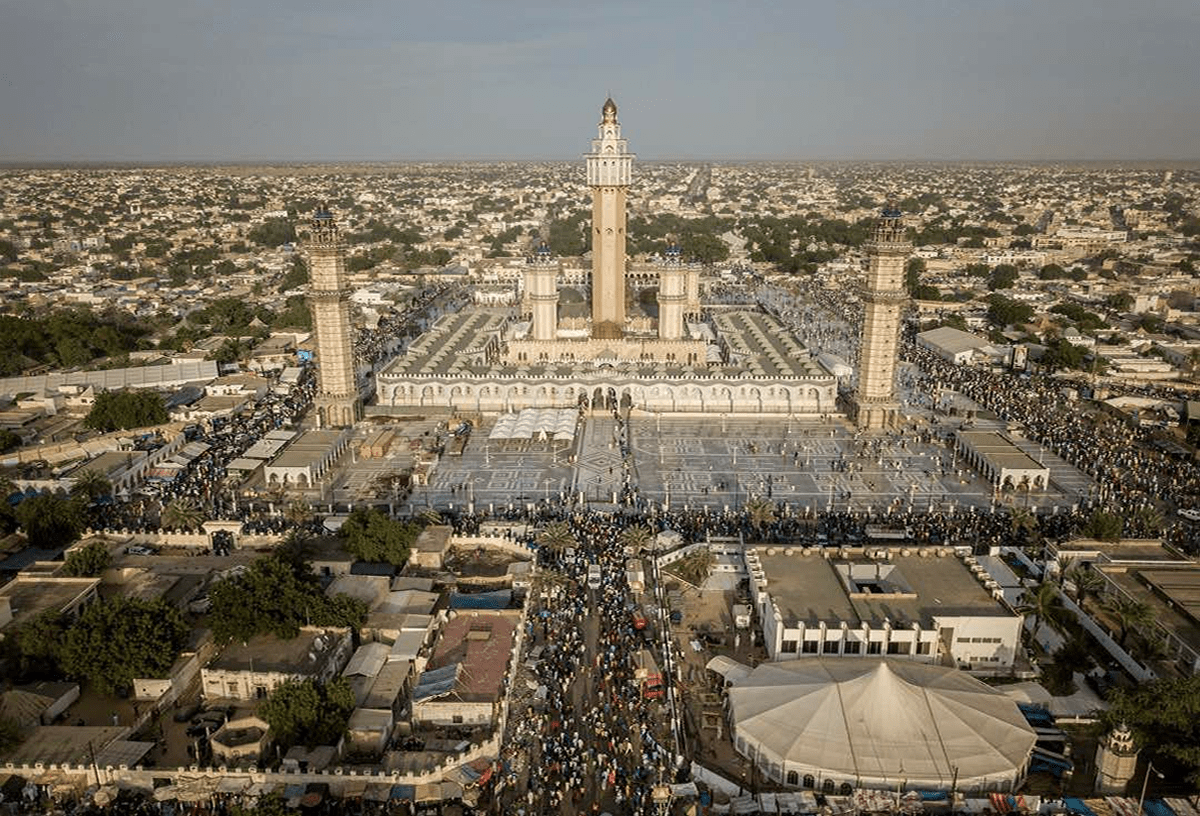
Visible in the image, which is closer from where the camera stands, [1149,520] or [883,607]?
[883,607]

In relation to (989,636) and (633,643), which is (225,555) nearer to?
(633,643)

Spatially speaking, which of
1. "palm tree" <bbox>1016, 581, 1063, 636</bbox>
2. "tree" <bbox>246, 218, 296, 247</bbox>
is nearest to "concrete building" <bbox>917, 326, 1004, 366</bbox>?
"palm tree" <bbox>1016, 581, 1063, 636</bbox>

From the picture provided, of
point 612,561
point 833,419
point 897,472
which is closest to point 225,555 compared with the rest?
point 612,561

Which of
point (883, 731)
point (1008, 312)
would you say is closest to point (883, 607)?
point (883, 731)

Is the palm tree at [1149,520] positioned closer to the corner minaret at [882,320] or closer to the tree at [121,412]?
the corner minaret at [882,320]

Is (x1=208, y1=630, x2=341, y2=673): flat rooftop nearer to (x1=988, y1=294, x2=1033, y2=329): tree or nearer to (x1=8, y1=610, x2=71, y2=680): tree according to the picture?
(x1=8, y1=610, x2=71, y2=680): tree

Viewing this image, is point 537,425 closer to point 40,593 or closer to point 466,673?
point 466,673
